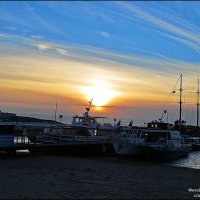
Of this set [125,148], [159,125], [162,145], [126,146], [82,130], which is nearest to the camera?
[125,148]

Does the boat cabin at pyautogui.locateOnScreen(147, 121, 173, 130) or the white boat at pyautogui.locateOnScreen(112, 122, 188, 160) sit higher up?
the boat cabin at pyautogui.locateOnScreen(147, 121, 173, 130)

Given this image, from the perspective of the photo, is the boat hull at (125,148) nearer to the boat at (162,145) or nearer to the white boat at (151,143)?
the white boat at (151,143)

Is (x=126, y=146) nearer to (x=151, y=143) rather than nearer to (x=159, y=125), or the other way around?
(x=151, y=143)

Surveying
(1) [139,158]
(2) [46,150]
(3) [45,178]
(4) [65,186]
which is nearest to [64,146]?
(2) [46,150]

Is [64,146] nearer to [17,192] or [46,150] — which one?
[46,150]

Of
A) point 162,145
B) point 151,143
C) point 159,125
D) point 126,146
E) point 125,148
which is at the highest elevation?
point 159,125

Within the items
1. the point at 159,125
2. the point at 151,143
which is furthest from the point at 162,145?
the point at 159,125

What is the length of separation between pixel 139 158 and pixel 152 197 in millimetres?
33820

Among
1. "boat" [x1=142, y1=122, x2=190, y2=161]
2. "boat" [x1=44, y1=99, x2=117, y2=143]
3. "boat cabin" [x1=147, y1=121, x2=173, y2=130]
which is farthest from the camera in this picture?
"boat cabin" [x1=147, y1=121, x2=173, y2=130]

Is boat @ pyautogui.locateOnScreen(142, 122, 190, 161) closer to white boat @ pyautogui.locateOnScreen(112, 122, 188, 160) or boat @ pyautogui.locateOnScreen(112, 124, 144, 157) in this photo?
white boat @ pyautogui.locateOnScreen(112, 122, 188, 160)

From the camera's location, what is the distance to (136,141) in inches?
2247

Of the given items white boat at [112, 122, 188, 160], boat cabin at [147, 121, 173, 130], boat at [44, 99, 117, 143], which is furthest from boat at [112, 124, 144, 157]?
boat cabin at [147, 121, 173, 130]

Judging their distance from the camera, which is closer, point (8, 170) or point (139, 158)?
point (8, 170)

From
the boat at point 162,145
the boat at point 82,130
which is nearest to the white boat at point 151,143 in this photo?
the boat at point 162,145
